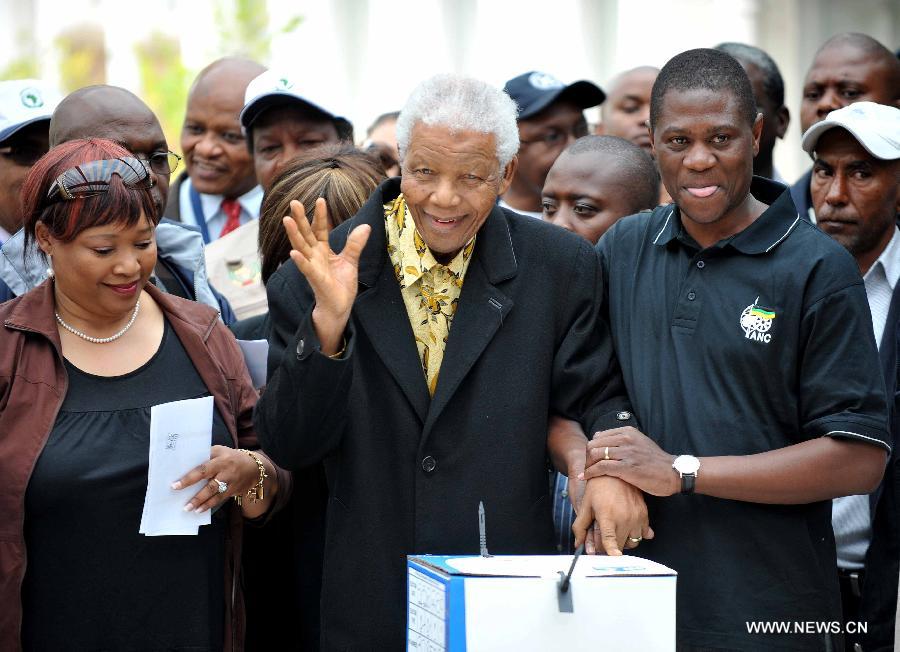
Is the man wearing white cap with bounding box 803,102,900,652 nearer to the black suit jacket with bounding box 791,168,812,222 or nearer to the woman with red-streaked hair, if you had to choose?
the black suit jacket with bounding box 791,168,812,222

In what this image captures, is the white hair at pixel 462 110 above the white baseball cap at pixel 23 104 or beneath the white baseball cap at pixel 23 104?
beneath

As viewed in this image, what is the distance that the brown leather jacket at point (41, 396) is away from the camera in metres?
3.12

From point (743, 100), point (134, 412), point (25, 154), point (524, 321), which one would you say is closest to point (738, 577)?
point (524, 321)

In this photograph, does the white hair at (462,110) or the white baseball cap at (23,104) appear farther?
the white baseball cap at (23,104)

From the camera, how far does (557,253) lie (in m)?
3.38

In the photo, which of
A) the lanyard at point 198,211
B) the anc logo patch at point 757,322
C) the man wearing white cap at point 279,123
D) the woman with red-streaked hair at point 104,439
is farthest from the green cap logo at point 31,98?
the anc logo patch at point 757,322

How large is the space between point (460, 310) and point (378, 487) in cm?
53

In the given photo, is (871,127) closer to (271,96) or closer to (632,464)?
(632,464)

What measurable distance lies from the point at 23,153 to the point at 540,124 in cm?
246

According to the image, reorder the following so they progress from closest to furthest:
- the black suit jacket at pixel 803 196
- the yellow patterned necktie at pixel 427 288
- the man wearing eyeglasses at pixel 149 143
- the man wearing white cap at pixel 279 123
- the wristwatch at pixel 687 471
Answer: the wristwatch at pixel 687 471 → the yellow patterned necktie at pixel 427 288 → the man wearing eyeglasses at pixel 149 143 → the black suit jacket at pixel 803 196 → the man wearing white cap at pixel 279 123

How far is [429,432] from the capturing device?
10.4 ft

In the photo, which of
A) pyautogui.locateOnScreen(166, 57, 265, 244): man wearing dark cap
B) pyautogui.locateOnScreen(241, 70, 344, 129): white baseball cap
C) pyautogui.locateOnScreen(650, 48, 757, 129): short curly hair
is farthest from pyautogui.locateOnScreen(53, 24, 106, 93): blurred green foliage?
pyautogui.locateOnScreen(650, 48, 757, 129): short curly hair

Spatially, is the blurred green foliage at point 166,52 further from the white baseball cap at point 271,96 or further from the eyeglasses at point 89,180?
the eyeglasses at point 89,180

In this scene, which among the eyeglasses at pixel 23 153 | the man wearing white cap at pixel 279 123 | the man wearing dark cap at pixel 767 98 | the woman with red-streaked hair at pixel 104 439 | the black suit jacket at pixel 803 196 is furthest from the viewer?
the man wearing dark cap at pixel 767 98
